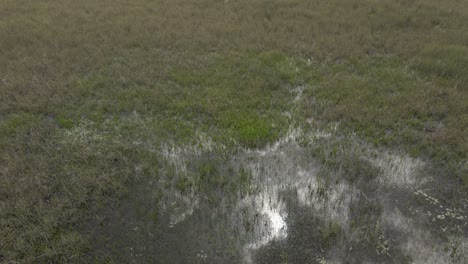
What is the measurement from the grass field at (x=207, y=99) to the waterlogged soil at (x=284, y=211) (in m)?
0.07

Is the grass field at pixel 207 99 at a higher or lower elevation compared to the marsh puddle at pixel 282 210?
higher

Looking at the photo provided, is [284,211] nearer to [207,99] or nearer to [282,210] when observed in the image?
[282,210]

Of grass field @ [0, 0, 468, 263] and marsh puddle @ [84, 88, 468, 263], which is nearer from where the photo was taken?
marsh puddle @ [84, 88, 468, 263]

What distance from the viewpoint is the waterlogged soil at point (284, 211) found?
239 inches

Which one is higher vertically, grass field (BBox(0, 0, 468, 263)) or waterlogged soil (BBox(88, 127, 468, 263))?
grass field (BBox(0, 0, 468, 263))

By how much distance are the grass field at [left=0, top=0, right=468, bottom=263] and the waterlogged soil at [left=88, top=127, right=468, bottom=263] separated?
2.8 inches

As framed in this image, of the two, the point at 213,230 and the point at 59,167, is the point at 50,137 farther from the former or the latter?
the point at 213,230

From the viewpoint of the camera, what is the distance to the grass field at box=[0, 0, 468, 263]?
7.05 metres

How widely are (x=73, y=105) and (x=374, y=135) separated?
7.83 m

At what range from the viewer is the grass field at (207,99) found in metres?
7.05

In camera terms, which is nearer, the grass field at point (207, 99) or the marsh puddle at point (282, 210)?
the marsh puddle at point (282, 210)

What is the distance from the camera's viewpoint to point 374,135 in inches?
343

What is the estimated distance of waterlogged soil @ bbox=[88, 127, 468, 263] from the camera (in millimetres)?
6074

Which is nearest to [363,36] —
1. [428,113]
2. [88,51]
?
[428,113]
